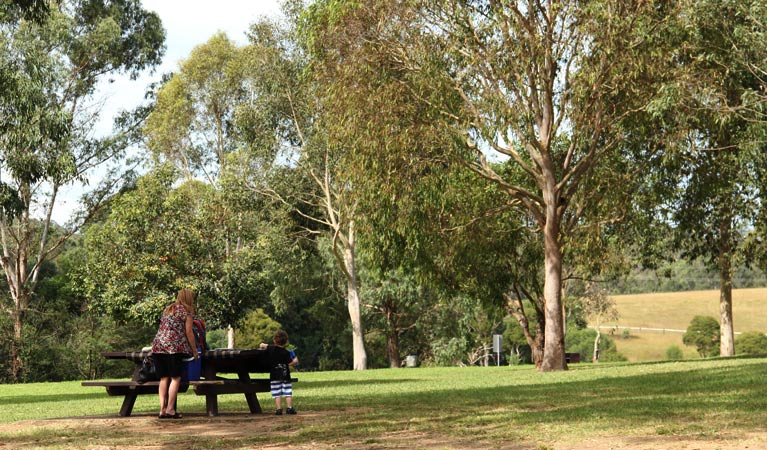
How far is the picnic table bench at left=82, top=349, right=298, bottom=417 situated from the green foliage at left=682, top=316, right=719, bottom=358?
70.1 metres

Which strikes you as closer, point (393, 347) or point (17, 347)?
point (17, 347)

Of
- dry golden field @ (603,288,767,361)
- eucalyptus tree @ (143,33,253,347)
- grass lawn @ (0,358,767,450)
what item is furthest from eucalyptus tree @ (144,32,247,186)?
dry golden field @ (603,288,767,361)

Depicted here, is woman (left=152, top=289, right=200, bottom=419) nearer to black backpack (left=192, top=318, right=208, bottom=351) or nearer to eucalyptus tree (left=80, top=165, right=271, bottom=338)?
black backpack (left=192, top=318, right=208, bottom=351)

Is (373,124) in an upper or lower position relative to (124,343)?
upper

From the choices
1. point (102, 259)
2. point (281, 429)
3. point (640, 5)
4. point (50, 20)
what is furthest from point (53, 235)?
point (281, 429)

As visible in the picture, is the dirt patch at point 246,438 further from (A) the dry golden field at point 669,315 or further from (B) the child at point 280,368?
(A) the dry golden field at point 669,315

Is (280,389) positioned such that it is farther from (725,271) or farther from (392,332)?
(392,332)

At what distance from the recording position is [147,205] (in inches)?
1294

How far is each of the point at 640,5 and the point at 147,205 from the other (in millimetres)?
16586

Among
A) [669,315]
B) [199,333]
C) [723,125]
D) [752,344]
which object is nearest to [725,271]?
[723,125]

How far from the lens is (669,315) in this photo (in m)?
112

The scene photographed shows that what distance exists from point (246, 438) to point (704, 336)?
77085mm

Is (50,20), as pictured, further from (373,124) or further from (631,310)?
(631,310)

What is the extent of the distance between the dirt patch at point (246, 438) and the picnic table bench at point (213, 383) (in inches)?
11.6
